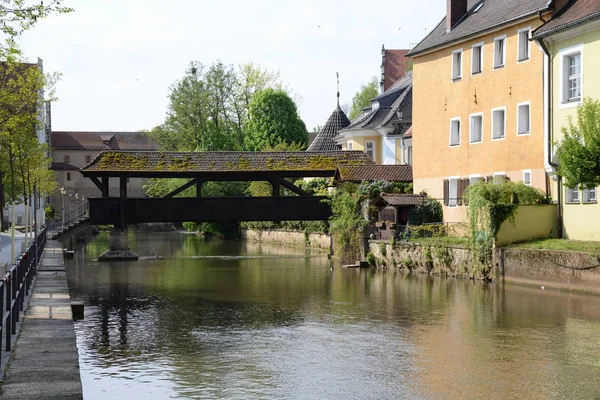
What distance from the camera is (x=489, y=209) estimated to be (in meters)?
27.8

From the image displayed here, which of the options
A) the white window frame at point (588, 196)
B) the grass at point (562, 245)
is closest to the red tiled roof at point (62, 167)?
the grass at point (562, 245)

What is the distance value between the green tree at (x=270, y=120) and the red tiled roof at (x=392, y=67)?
11990 mm

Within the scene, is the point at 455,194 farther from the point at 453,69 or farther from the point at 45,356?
the point at 45,356

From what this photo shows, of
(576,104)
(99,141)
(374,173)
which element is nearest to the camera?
(576,104)

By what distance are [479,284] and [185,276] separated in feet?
33.6

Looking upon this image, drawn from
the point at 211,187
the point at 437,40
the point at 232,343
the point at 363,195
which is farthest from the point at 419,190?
the point at 211,187

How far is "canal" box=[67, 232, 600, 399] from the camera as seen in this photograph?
42.4 feet

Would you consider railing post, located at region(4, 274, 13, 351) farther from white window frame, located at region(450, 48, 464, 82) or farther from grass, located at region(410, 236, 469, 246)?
white window frame, located at region(450, 48, 464, 82)

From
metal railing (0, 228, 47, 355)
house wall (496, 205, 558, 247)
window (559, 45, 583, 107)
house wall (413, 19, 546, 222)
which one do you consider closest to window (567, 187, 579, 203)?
house wall (496, 205, 558, 247)

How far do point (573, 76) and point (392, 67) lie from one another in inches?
A: 2311

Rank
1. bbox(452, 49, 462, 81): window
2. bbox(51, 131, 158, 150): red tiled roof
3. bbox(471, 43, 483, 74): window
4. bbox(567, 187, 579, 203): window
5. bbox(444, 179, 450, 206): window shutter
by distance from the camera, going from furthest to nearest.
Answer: bbox(51, 131, 158, 150): red tiled roof < bbox(444, 179, 450, 206): window shutter < bbox(452, 49, 462, 81): window < bbox(471, 43, 483, 74): window < bbox(567, 187, 579, 203): window

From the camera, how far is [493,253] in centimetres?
2781

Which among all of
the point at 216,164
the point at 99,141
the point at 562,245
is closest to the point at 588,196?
the point at 562,245

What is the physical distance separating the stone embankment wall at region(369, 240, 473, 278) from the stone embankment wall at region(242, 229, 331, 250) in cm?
1329
